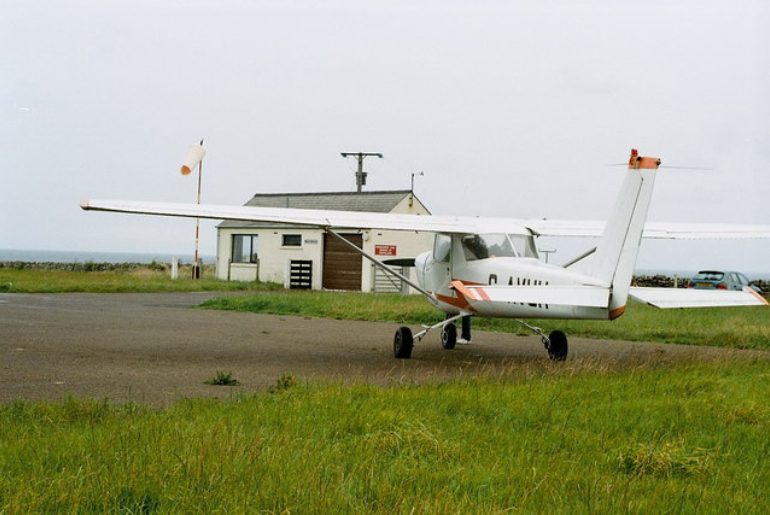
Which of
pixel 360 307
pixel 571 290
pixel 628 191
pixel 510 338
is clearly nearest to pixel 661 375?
pixel 571 290

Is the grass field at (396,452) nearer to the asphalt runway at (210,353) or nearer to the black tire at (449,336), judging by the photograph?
the asphalt runway at (210,353)

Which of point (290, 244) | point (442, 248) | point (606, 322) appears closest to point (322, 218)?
point (442, 248)

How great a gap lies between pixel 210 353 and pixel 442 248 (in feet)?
13.8

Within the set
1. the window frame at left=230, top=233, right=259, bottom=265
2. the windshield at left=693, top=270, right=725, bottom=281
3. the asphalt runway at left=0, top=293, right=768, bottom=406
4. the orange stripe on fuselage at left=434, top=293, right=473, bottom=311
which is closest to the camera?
the asphalt runway at left=0, top=293, right=768, bottom=406

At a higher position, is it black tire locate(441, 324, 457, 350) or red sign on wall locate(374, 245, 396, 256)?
red sign on wall locate(374, 245, 396, 256)

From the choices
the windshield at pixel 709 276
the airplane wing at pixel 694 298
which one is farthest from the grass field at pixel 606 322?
the windshield at pixel 709 276

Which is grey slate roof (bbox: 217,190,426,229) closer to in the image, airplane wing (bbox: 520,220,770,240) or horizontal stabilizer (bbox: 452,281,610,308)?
airplane wing (bbox: 520,220,770,240)

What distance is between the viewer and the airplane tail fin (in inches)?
437

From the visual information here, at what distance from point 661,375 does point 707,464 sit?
4666mm

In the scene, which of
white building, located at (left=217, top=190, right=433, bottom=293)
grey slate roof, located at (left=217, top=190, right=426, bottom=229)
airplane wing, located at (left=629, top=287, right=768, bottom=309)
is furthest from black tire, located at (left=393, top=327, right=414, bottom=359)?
grey slate roof, located at (left=217, top=190, right=426, bottom=229)

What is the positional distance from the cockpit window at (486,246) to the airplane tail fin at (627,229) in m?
2.33

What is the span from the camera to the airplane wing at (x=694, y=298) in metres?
11.8

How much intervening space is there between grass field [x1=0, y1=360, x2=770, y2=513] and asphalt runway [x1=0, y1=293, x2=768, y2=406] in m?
1.60

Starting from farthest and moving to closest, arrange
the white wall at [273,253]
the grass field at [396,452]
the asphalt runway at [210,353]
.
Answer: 1. the white wall at [273,253]
2. the asphalt runway at [210,353]
3. the grass field at [396,452]
